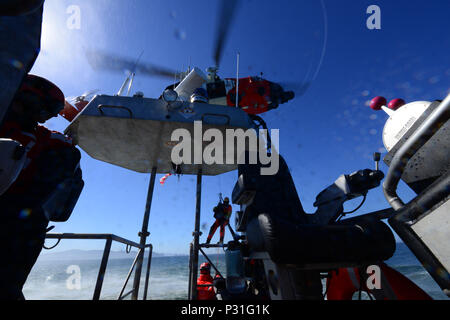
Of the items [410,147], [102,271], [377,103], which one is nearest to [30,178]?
[102,271]

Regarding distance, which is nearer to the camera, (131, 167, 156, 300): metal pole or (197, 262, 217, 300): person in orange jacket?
(131, 167, 156, 300): metal pole

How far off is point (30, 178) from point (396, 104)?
11.4ft

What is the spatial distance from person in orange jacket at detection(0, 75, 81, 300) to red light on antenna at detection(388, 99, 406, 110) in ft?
10.2

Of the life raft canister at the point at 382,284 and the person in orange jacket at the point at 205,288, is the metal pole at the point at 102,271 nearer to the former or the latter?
the life raft canister at the point at 382,284

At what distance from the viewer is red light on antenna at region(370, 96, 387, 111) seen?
2.27m

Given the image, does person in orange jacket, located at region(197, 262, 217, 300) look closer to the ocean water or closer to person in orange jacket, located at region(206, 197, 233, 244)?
the ocean water

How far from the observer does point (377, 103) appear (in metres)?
2.30

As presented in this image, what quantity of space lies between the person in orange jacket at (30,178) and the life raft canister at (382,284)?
241cm

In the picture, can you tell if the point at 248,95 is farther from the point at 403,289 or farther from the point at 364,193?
the point at 403,289

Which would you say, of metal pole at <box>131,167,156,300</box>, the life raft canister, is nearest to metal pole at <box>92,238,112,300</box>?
metal pole at <box>131,167,156,300</box>

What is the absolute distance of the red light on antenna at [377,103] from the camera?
7.45ft

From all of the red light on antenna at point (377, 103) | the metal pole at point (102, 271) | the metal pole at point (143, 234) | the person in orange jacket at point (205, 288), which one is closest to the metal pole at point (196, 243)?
the person in orange jacket at point (205, 288)

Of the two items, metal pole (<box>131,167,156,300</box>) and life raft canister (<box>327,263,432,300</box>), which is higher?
metal pole (<box>131,167,156,300</box>)
